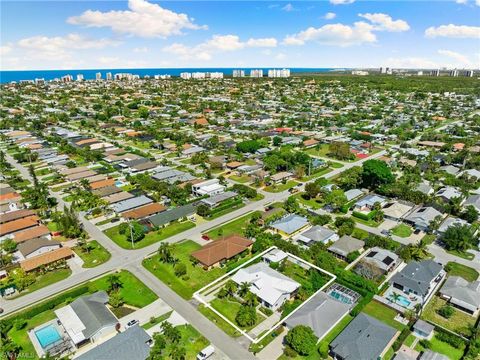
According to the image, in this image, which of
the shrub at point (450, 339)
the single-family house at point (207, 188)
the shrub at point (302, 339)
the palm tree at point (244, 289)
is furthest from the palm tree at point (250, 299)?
the single-family house at point (207, 188)

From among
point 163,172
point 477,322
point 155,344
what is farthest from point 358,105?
point 155,344

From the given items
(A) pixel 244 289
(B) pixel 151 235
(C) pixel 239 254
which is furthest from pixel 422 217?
(B) pixel 151 235

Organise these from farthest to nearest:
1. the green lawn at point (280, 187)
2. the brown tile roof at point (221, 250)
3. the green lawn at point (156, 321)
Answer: the green lawn at point (280, 187), the brown tile roof at point (221, 250), the green lawn at point (156, 321)

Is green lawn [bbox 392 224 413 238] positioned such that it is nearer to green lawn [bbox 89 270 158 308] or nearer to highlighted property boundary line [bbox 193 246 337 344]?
highlighted property boundary line [bbox 193 246 337 344]

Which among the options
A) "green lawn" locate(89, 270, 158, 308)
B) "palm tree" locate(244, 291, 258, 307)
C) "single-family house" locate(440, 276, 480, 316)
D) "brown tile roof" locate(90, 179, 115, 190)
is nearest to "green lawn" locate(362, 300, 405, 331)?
"single-family house" locate(440, 276, 480, 316)

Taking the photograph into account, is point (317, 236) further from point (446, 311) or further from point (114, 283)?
point (114, 283)

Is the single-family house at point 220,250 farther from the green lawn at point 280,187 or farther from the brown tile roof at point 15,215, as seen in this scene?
the brown tile roof at point 15,215
